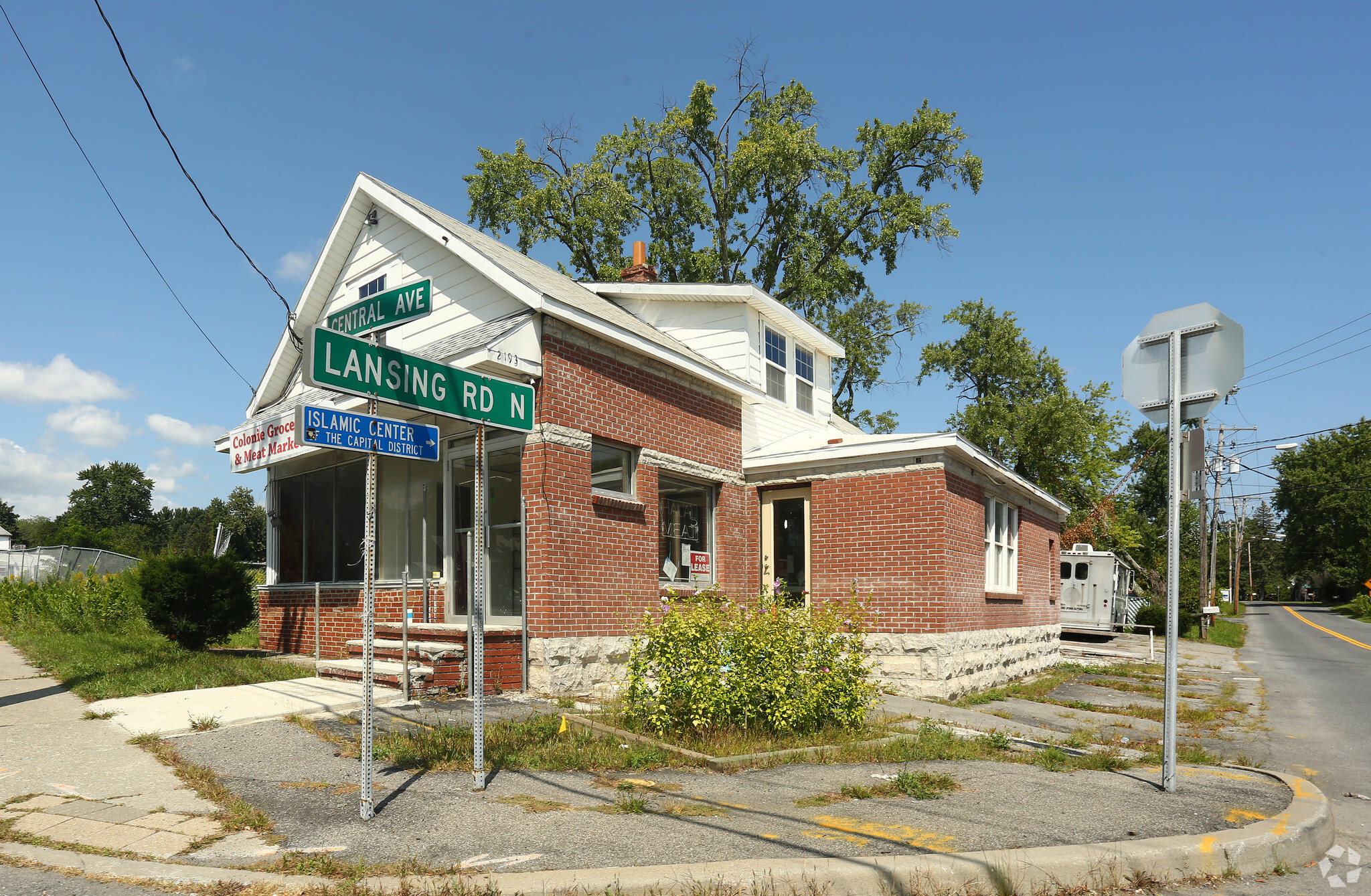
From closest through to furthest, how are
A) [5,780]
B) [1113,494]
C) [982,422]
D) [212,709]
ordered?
[5,780], [212,709], [982,422], [1113,494]

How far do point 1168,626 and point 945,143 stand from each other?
86.5 ft

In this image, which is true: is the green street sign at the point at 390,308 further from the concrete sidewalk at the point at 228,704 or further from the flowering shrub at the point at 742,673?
the concrete sidewalk at the point at 228,704

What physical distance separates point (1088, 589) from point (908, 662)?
19.5m

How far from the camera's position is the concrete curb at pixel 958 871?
4.16 metres

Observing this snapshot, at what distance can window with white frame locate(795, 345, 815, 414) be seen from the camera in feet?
59.5

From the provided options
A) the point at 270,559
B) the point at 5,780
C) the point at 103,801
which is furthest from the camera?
the point at 270,559

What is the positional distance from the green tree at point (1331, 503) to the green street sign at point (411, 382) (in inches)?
3018

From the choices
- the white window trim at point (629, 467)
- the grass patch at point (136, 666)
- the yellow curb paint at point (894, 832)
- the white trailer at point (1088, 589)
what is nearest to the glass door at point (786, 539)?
the white window trim at point (629, 467)

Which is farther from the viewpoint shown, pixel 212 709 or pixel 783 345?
pixel 783 345

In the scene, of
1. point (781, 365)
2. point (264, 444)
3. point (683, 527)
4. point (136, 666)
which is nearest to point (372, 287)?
point (264, 444)

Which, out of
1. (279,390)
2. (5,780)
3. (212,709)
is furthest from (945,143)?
(5,780)

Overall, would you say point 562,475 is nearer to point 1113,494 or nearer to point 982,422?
point 982,422

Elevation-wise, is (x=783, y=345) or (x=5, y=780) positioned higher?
(x=783, y=345)

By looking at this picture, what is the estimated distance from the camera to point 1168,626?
6.80 meters
